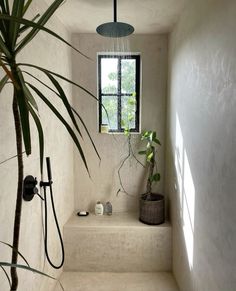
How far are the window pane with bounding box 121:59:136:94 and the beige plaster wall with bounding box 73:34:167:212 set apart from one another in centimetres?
12

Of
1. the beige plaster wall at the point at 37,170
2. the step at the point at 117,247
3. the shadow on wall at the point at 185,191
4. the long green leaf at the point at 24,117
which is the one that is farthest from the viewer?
the step at the point at 117,247

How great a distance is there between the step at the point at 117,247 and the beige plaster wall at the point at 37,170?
22 cm

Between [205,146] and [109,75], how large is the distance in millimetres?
1577

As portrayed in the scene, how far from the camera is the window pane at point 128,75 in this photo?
108 inches

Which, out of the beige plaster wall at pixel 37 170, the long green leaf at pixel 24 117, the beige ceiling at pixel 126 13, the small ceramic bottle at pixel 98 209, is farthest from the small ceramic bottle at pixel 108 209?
the long green leaf at pixel 24 117

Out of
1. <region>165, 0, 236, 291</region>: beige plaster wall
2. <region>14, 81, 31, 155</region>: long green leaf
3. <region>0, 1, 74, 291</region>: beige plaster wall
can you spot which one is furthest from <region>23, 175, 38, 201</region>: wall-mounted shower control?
<region>165, 0, 236, 291</region>: beige plaster wall

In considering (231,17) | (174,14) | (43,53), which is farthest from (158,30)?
(231,17)

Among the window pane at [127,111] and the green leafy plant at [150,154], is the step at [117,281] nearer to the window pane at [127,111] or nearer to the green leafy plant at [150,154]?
the green leafy plant at [150,154]

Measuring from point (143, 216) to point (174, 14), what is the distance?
6.00ft

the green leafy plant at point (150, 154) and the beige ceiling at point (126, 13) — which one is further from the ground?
the beige ceiling at point (126, 13)

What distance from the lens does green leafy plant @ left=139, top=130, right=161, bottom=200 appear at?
2527mm

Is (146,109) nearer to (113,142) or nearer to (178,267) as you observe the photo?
(113,142)

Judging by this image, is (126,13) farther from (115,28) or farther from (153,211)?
(153,211)

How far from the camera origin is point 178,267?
218 cm
